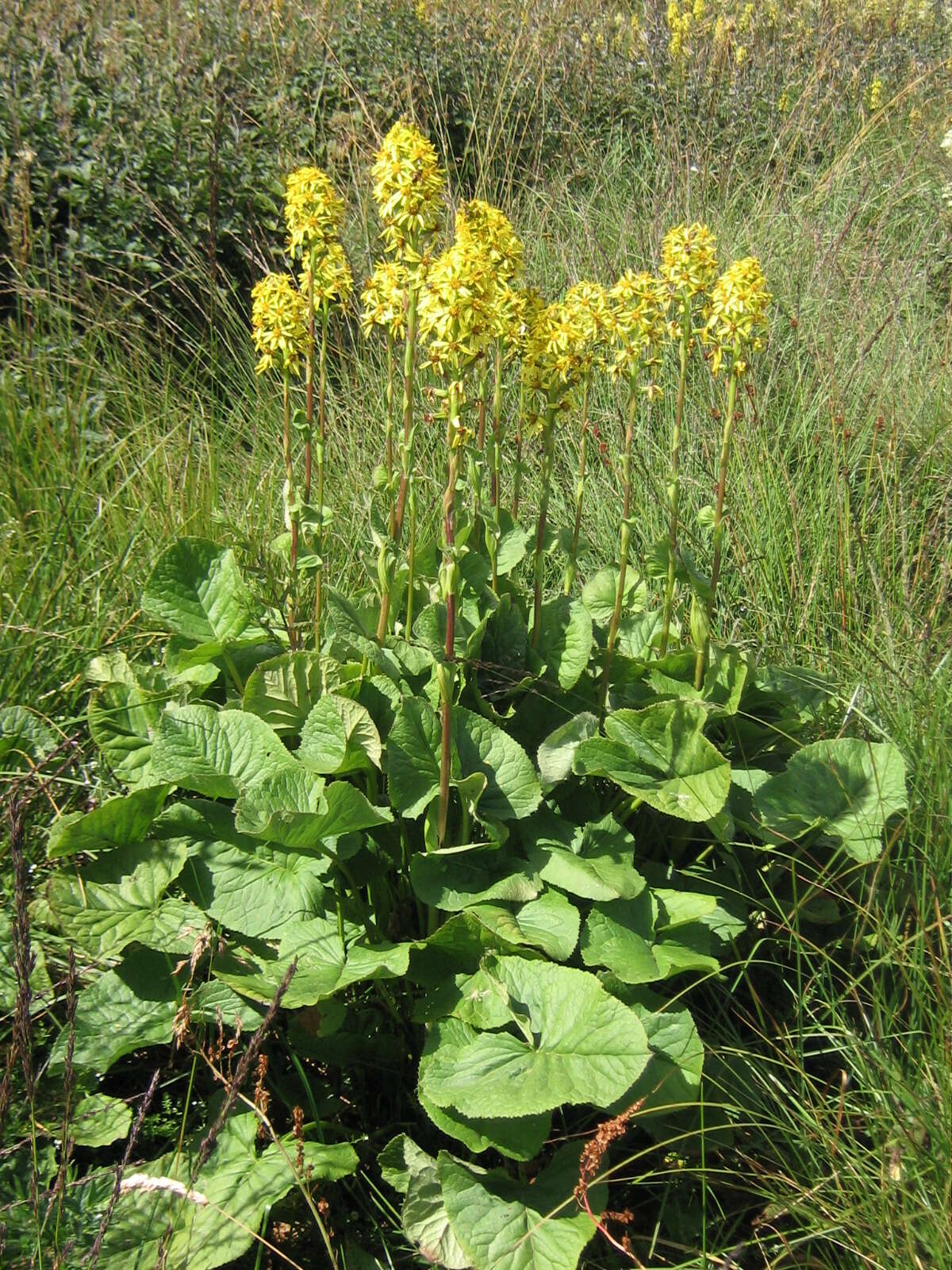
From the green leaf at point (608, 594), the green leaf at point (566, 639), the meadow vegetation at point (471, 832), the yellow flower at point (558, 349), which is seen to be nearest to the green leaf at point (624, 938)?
the meadow vegetation at point (471, 832)

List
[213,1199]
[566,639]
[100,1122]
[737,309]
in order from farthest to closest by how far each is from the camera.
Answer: [566,639]
[737,309]
[100,1122]
[213,1199]

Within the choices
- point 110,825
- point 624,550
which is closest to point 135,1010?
point 110,825

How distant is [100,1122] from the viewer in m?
1.83

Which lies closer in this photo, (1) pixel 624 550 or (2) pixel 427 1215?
(2) pixel 427 1215

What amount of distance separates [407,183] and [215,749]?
102 cm

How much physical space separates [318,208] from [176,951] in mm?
1326

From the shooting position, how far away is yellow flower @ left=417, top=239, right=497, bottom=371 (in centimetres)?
173

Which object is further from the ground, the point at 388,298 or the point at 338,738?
the point at 388,298

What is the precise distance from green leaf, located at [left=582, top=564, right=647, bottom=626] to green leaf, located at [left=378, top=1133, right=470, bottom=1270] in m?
1.14

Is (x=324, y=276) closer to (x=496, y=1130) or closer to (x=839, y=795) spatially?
(x=839, y=795)

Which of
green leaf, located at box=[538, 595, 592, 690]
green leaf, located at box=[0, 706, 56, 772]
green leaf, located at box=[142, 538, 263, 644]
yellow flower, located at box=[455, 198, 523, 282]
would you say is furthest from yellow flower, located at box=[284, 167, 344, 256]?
green leaf, located at box=[0, 706, 56, 772]

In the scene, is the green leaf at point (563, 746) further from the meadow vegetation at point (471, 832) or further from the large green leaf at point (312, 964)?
the large green leaf at point (312, 964)

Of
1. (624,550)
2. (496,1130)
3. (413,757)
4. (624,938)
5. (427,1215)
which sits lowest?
(427,1215)

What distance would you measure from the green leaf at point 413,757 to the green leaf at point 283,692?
0.29 meters
